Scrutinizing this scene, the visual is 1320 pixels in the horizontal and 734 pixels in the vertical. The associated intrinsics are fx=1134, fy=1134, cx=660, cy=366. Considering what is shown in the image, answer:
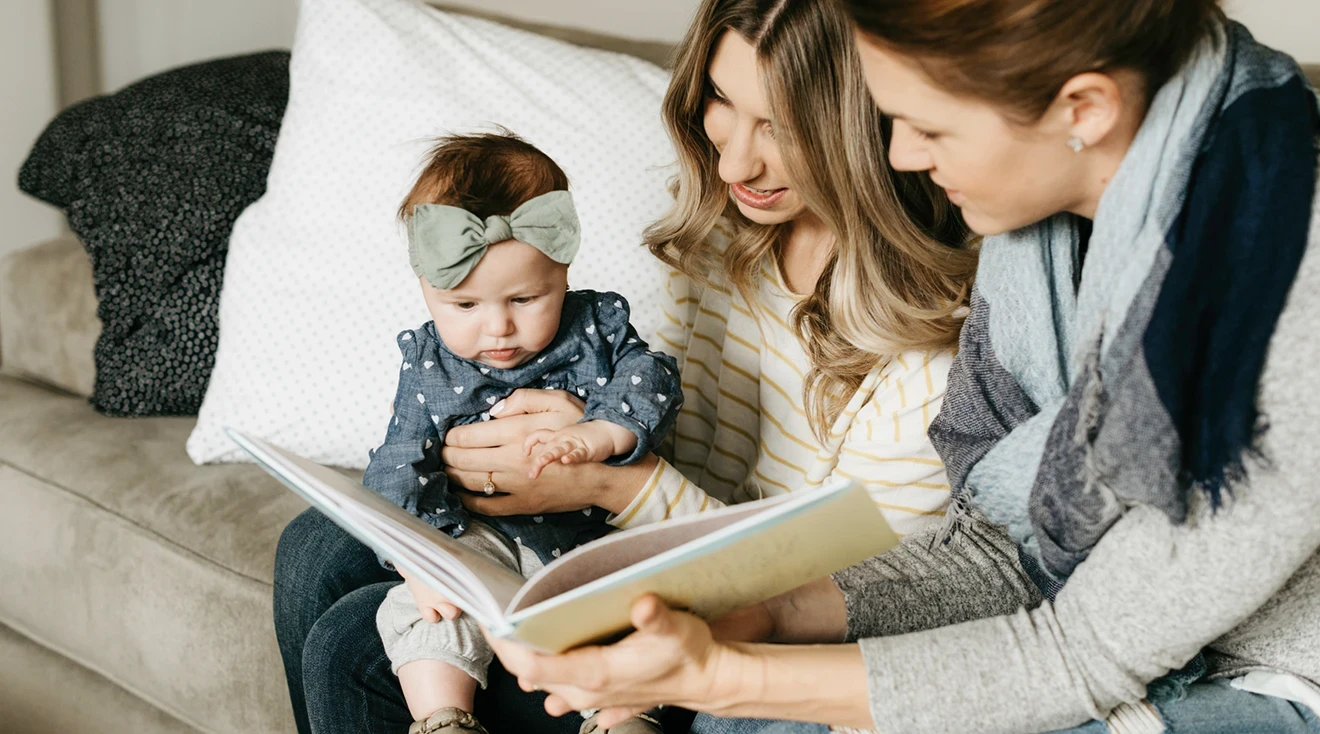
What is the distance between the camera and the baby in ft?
3.81

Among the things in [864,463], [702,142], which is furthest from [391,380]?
[864,463]

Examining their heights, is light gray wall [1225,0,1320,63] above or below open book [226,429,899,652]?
above

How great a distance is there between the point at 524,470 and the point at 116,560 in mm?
819

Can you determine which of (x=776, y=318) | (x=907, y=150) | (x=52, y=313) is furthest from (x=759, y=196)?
(x=52, y=313)

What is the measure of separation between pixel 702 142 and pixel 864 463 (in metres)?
0.45

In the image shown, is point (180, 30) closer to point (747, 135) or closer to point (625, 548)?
point (747, 135)

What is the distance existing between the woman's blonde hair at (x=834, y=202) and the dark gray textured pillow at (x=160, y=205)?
0.86m

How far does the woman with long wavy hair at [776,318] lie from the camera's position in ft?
4.02

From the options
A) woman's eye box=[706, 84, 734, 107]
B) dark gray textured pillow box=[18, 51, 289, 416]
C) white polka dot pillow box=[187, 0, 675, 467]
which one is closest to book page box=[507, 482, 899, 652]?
woman's eye box=[706, 84, 734, 107]

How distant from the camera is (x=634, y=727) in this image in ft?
3.68

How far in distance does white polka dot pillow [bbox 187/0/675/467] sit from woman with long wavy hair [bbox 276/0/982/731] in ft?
0.69

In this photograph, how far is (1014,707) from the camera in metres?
0.98

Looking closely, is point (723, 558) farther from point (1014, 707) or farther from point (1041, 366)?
point (1041, 366)

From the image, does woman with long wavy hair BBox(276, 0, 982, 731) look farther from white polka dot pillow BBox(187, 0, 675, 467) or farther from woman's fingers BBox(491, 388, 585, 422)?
white polka dot pillow BBox(187, 0, 675, 467)
